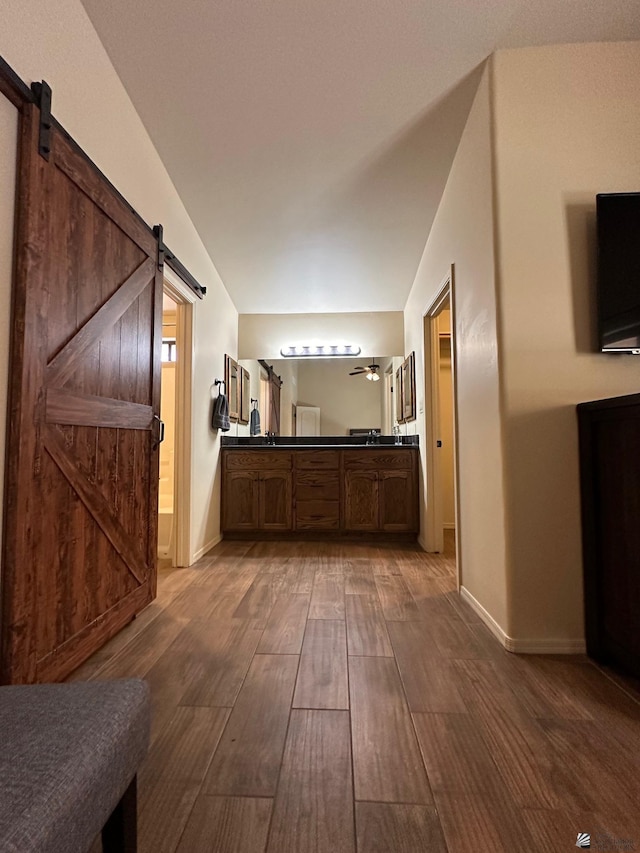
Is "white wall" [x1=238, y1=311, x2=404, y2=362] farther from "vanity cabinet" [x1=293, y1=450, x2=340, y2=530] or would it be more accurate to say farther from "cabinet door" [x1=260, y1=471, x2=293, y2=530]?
"cabinet door" [x1=260, y1=471, x2=293, y2=530]

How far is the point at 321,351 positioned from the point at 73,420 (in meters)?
3.22

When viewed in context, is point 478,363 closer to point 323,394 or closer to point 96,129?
point 96,129

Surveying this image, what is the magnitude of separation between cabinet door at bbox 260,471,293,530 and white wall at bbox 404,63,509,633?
6.15ft

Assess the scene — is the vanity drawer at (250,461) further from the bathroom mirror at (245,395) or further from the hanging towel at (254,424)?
the hanging towel at (254,424)

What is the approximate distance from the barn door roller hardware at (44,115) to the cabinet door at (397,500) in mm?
3122

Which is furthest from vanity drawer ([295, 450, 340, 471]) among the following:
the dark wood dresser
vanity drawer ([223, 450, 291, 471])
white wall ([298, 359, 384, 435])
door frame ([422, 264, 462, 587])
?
the dark wood dresser

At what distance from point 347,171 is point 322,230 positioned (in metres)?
0.61

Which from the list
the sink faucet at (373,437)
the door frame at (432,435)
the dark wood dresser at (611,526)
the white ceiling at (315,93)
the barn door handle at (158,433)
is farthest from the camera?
the sink faucet at (373,437)

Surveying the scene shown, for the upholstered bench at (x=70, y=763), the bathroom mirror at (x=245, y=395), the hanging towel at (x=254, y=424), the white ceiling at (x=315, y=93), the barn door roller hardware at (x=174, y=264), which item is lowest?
the upholstered bench at (x=70, y=763)

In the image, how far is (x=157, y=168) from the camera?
7.39 ft

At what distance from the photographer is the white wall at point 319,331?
448 centimetres

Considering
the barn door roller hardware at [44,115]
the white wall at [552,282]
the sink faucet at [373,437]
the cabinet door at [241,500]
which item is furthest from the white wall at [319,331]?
the barn door roller hardware at [44,115]

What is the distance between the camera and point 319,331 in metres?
4.52

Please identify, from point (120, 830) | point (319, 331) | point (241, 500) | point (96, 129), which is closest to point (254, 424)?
point (241, 500)
